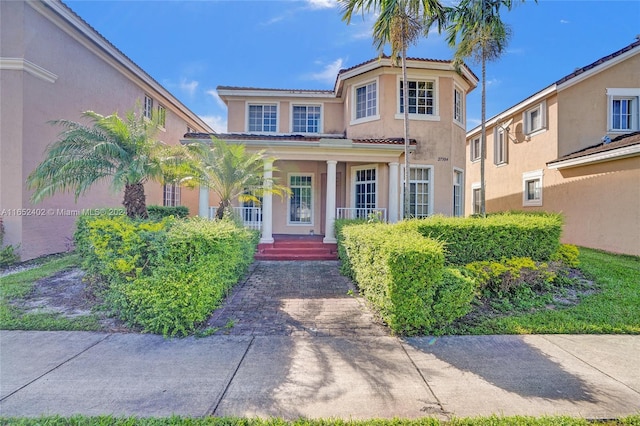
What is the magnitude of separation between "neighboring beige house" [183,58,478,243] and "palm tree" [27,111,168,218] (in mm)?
3513

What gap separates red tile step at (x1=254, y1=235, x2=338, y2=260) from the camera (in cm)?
1034

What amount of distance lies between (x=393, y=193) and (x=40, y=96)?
1243cm

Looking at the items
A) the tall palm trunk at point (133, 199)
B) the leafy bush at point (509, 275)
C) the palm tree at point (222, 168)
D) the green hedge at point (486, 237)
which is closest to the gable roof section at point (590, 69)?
the green hedge at point (486, 237)

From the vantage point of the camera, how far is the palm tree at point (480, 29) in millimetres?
10219

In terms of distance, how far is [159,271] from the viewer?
4457 millimetres

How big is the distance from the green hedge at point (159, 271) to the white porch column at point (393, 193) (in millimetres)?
7589

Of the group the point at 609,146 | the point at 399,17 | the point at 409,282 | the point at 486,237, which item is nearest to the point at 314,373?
the point at 409,282

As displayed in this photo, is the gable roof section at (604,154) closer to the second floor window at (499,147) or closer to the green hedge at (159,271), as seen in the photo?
the second floor window at (499,147)

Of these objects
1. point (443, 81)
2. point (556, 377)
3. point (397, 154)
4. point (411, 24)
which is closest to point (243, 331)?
point (556, 377)

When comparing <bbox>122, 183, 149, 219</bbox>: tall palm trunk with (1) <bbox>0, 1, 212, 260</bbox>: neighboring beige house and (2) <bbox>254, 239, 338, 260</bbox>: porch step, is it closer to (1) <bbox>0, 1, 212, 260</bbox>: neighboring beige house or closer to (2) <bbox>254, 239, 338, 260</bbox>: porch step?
(1) <bbox>0, 1, 212, 260</bbox>: neighboring beige house

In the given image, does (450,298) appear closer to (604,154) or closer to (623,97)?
(604,154)

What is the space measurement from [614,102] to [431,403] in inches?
661

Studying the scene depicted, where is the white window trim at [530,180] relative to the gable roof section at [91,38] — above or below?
below

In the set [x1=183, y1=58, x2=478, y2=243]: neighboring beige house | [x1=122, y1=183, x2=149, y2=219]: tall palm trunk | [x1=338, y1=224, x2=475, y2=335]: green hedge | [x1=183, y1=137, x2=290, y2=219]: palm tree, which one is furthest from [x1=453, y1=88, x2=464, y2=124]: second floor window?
[x1=122, y1=183, x2=149, y2=219]: tall palm trunk
